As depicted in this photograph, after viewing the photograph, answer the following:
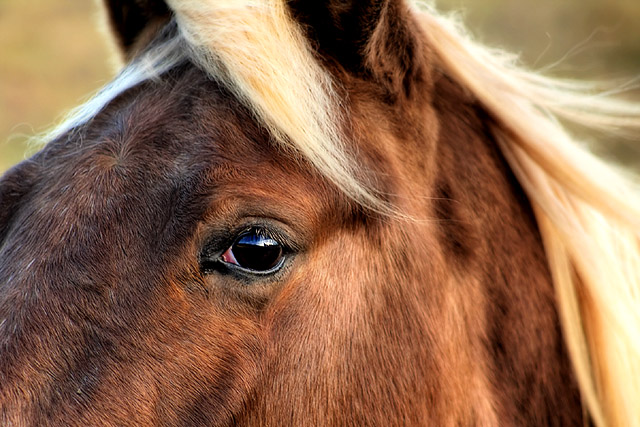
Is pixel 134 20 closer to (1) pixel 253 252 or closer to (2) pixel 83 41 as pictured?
(1) pixel 253 252

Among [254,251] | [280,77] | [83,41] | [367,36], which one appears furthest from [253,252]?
[83,41]

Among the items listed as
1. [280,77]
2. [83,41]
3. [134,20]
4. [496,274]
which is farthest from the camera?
[83,41]

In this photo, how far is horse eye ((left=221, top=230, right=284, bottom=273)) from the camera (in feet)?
4.74

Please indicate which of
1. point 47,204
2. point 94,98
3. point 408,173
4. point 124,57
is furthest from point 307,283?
point 124,57

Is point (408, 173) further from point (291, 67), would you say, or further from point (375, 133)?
point (291, 67)

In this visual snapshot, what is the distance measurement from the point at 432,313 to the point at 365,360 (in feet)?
0.69

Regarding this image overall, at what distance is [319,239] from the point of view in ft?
5.03

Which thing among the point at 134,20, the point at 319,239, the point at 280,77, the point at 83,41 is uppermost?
the point at 134,20

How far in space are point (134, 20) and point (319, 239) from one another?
1.10 meters

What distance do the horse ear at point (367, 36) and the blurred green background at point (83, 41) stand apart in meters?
7.45

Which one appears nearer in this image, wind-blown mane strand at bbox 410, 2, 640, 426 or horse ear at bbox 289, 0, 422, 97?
horse ear at bbox 289, 0, 422, 97

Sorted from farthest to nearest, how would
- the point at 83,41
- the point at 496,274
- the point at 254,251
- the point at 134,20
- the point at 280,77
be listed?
the point at 83,41
the point at 134,20
the point at 496,274
the point at 280,77
the point at 254,251

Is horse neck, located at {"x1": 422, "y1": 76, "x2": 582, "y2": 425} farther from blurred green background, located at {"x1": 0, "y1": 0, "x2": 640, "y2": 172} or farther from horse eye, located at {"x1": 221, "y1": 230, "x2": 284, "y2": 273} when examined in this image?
blurred green background, located at {"x1": 0, "y1": 0, "x2": 640, "y2": 172}

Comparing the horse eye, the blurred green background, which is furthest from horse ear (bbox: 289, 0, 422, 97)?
the blurred green background
